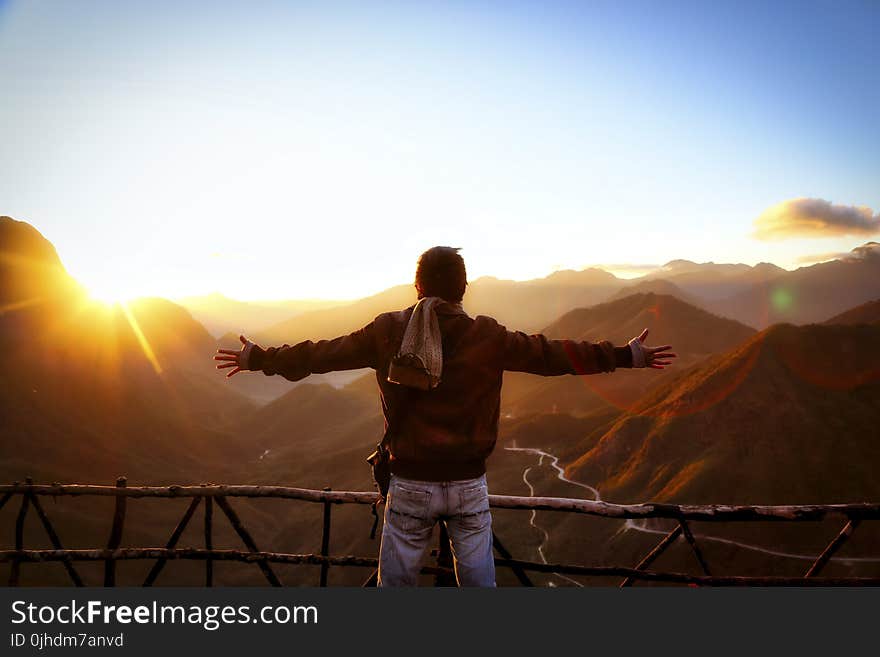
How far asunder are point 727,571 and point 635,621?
31.2 metres

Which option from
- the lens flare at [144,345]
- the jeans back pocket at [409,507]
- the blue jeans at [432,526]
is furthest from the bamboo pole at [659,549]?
the lens flare at [144,345]

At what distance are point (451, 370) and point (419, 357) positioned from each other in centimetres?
21

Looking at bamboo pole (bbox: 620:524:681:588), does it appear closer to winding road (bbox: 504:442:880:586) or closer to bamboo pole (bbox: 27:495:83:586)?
bamboo pole (bbox: 27:495:83:586)

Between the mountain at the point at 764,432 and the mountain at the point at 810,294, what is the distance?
4132 inches

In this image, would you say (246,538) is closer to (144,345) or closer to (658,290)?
(144,345)

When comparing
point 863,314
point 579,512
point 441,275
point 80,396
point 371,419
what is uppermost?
point 863,314

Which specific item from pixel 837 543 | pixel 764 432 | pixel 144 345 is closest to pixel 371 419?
A: pixel 144 345

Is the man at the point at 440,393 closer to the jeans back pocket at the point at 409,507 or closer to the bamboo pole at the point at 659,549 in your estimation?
the jeans back pocket at the point at 409,507

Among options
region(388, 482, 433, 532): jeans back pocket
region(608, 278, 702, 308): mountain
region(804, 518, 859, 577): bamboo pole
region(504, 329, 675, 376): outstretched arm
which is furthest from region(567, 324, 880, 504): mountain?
region(608, 278, 702, 308): mountain

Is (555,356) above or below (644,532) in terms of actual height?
above

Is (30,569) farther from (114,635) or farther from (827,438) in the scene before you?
(827,438)

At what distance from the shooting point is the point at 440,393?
2654 millimetres

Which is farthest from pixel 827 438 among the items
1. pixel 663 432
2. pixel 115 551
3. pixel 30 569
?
pixel 30 569

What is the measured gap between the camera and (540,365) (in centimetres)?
283
